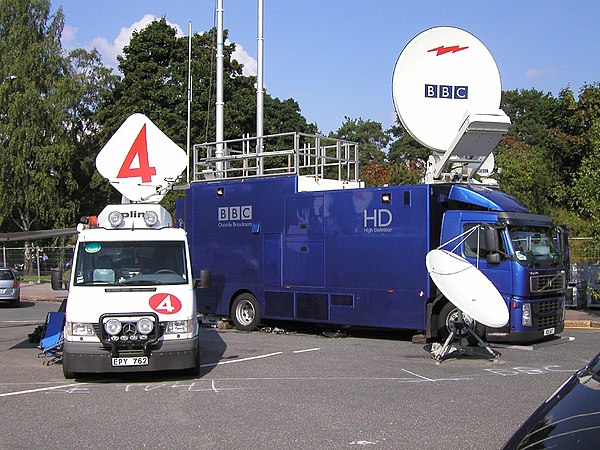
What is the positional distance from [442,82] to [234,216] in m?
5.49

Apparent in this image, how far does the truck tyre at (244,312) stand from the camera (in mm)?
17375

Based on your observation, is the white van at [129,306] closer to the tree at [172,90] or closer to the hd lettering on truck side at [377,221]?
the hd lettering on truck side at [377,221]

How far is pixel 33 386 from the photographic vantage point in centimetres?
1077

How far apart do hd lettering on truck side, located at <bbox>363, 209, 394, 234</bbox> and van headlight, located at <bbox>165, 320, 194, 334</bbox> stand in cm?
534

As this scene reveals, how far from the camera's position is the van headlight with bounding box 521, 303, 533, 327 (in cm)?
1362

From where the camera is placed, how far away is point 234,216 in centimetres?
1762

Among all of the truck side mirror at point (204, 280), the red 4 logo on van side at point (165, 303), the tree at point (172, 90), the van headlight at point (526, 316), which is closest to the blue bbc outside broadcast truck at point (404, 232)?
the van headlight at point (526, 316)

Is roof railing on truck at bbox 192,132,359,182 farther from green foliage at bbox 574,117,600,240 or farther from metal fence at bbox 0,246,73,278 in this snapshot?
metal fence at bbox 0,246,73,278

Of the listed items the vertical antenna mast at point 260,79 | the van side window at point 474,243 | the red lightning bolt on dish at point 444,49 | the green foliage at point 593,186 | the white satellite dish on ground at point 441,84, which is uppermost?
the vertical antenna mast at point 260,79

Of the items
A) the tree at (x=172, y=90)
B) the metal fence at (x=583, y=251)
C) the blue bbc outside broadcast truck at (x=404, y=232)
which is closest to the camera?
the blue bbc outside broadcast truck at (x=404, y=232)

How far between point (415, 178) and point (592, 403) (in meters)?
31.3

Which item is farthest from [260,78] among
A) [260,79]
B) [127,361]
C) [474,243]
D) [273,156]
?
[127,361]

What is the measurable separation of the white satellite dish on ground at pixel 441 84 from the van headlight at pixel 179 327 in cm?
699

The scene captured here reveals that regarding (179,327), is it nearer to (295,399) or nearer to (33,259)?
(295,399)
